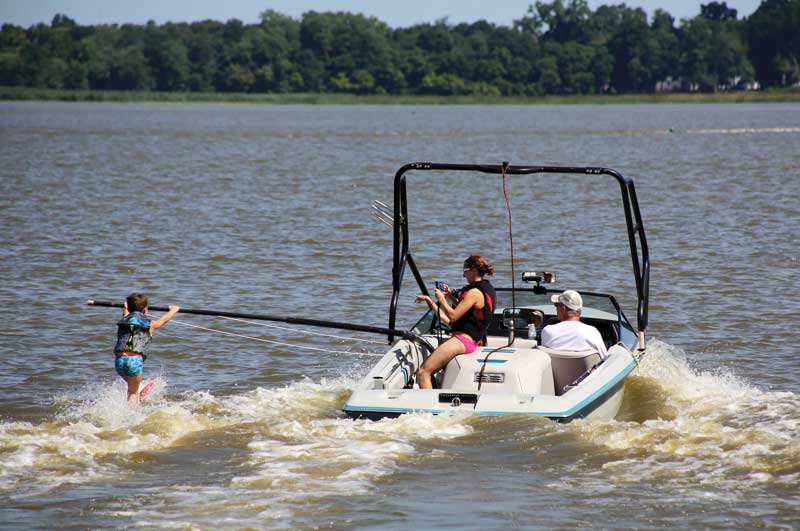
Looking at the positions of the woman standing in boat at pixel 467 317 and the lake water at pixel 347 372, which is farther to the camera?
the woman standing in boat at pixel 467 317

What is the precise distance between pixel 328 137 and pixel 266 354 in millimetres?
54306

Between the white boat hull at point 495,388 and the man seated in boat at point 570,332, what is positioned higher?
the man seated in boat at point 570,332

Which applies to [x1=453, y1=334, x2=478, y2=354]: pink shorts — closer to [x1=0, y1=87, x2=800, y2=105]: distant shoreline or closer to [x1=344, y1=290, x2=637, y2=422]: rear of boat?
[x1=344, y1=290, x2=637, y2=422]: rear of boat

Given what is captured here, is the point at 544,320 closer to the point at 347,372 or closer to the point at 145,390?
the point at 347,372

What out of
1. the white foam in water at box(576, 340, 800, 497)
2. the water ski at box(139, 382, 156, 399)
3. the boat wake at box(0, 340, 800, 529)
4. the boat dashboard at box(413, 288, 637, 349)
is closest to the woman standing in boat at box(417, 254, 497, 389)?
the boat dashboard at box(413, 288, 637, 349)

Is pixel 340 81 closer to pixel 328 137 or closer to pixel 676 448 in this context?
pixel 328 137

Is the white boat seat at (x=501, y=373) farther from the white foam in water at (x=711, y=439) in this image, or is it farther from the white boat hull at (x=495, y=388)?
the white foam in water at (x=711, y=439)

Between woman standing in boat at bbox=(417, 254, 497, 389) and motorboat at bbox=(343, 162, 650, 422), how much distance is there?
105 millimetres

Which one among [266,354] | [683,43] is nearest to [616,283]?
[266,354]

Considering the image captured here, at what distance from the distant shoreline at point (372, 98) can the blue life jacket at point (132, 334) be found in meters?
126

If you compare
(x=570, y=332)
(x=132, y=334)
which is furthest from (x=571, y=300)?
(x=132, y=334)

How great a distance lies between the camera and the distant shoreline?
139250 mm

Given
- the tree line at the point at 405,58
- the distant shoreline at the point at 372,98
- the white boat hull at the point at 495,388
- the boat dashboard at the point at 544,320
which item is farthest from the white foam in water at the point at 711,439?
the tree line at the point at 405,58

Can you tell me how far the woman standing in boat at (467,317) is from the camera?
1037 centimetres
